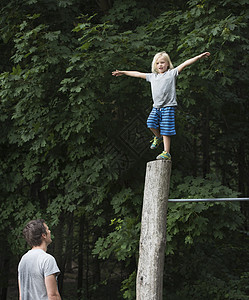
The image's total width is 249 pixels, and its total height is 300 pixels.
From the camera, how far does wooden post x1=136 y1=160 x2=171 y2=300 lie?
372cm

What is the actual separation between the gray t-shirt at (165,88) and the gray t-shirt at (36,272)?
185cm

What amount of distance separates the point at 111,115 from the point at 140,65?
1173 millimetres

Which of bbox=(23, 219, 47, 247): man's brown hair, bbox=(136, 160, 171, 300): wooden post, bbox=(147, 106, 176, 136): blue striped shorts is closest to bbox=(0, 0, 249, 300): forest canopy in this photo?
bbox=(147, 106, 176, 136): blue striped shorts

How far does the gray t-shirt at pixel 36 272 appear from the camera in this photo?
9.59 ft

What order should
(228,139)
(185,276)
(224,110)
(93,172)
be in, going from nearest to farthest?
(93,172) → (185,276) → (228,139) → (224,110)

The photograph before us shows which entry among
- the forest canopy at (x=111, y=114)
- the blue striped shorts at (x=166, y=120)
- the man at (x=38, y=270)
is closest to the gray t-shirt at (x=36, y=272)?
the man at (x=38, y=270)

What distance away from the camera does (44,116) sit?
24.3 feet

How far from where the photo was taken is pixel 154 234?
3.77 m

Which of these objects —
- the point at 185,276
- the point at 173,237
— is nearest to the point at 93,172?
the point at 173,237

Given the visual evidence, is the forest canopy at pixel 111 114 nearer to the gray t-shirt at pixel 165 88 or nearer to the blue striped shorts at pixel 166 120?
the gray t-shirt at pixel 165 88

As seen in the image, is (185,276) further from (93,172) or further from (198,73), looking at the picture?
(198,73)

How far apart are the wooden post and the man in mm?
1040

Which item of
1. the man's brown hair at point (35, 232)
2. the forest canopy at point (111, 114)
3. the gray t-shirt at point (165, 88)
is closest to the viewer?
the man's brown hair at point (35, 232)

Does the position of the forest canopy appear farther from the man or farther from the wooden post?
the man
